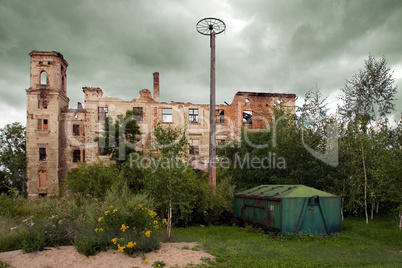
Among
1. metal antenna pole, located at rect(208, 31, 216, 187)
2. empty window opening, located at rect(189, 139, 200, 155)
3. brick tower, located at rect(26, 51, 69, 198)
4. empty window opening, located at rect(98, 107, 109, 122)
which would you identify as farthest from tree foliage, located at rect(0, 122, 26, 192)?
metal antenna pole, located at rect(208, 31, 216, 187)

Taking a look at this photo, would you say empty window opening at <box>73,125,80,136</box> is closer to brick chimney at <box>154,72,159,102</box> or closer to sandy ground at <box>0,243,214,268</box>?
brick chimney at <box>154,72,159,102</box>

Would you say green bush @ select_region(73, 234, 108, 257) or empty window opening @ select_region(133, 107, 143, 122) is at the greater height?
empty window opening @ select_region(133, 107, 143, 122)

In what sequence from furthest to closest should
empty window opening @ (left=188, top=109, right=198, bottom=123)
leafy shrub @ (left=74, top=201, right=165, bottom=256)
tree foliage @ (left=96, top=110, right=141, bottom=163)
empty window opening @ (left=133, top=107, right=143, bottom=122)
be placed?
empty window opening @ (left=188, top=109, right=198, bottom=123) → empty window opening @ (left=133, top=107, right=143, bottom=122) → tree foliage @ (left=96, top=110, right=141, bottom=163) → leafy shrub @ (left=74, top=201, right=165, bottom=256)

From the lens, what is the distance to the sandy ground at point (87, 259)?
7.47 metres

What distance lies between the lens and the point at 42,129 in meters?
32.1

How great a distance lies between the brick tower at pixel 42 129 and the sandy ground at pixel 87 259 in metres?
26.0

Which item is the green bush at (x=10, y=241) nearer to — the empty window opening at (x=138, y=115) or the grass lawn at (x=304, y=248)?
the grass lawn at (x=304, y=248)

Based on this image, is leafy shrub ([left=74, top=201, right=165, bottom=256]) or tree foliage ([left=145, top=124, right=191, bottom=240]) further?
tree foliage ([left=145, top=124, right=191, bottom=240])

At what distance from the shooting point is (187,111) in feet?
108

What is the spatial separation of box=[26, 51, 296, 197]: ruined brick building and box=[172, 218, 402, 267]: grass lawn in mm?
20061

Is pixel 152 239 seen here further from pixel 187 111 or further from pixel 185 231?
pixel 187 111

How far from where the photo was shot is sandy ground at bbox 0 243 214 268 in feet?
24.5

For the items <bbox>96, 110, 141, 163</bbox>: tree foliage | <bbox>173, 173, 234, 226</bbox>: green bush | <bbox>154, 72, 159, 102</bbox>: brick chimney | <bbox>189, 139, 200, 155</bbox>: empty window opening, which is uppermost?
<bbox>154, 72, 159, 102</bbox>: brick chimney

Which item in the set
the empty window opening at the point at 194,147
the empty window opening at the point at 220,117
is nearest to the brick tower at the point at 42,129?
the empty window opening at the point at 194,147
